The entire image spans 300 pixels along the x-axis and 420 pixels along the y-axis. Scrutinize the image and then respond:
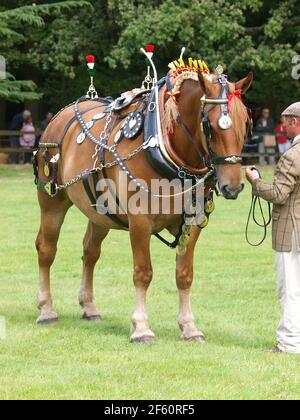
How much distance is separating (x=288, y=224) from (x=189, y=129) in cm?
108

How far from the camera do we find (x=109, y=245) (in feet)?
45.5

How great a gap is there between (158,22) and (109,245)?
1560 cm

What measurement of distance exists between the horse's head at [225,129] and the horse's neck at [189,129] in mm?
224

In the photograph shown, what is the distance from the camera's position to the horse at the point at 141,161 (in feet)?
23.0

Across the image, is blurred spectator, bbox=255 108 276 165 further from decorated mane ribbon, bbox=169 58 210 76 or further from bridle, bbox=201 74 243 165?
bridle, bbox=201 74 243 165

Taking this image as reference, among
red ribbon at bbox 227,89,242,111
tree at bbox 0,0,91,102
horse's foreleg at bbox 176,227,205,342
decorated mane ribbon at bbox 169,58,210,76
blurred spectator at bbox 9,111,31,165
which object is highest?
tree at bbox 0,0,91,102

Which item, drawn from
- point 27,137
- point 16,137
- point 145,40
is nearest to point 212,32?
point 145,40

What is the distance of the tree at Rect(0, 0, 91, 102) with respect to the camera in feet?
86.4

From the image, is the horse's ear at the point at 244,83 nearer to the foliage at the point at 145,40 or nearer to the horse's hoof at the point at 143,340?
the horse's hoof at the point at 143,340

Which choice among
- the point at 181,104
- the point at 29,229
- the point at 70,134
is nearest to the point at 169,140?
the point at 181,104

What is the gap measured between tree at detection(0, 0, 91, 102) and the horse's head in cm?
1921

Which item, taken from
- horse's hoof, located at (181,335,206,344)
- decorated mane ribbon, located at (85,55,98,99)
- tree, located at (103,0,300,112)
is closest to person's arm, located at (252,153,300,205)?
horse's hoof, located at (181,335,206,344)

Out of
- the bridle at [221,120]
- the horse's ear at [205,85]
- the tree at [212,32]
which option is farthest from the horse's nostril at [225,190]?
the tree at [212,32]

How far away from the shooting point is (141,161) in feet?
25.0
